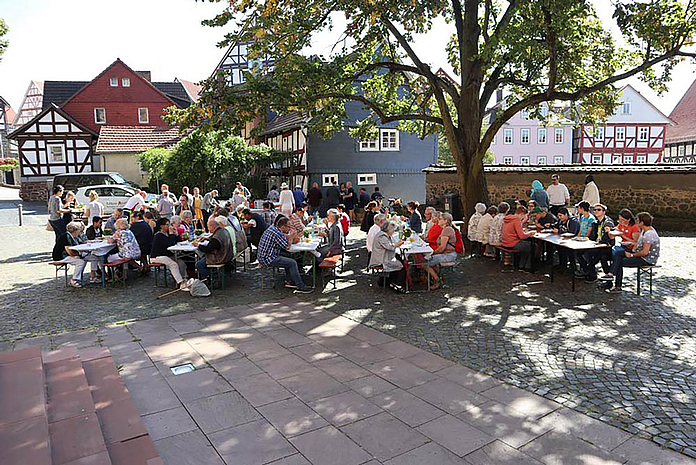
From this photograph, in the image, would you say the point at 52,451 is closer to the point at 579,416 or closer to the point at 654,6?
the point at 579,416

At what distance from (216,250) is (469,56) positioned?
27.1ft

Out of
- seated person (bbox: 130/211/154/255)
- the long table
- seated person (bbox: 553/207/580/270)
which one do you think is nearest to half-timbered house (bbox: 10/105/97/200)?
seated person (bbox: 130/211/154/255)

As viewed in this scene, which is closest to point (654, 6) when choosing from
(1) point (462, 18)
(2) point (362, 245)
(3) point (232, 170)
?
(1) point (462, 18)

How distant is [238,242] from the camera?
11.0m

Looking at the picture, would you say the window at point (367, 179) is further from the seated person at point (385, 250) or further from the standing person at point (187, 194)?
the seated person at point (385, 250)

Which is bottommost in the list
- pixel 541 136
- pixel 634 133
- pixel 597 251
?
pixel 597 251

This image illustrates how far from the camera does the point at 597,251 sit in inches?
400

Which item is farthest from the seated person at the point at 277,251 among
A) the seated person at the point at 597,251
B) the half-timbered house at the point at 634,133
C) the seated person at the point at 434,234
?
the half-timbered house at the point at 634,133

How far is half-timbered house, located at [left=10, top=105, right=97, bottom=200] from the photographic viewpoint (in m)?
36.9

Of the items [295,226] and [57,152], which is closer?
[295,226]

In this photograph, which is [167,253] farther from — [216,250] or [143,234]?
[216,250]

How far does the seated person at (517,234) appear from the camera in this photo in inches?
446

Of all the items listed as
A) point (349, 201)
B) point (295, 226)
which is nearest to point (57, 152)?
point (349, 201)

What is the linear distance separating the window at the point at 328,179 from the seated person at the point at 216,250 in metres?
18.6
